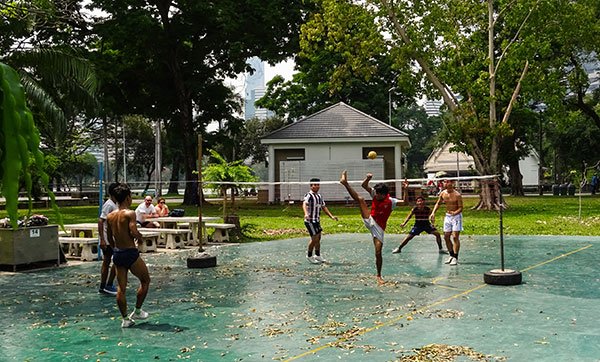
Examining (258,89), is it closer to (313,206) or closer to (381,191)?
(313,206)

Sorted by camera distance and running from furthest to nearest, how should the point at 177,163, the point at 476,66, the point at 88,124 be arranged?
the point at 177,163 < the point at 88,124 < the point at 476,66

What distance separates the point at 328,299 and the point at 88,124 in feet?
190

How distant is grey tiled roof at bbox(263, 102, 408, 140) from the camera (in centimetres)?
3956

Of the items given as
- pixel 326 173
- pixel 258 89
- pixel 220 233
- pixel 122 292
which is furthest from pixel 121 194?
pixel 258 89

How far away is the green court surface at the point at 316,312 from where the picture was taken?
7.01 metres

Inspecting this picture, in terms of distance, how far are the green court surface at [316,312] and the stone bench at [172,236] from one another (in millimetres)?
3171

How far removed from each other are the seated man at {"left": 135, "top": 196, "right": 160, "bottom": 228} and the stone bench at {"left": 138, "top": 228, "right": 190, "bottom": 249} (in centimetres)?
54

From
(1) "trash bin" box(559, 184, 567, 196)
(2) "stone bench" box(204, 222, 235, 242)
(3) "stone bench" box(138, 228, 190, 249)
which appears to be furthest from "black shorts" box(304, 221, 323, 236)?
(1) "trash bin" box(559, 184, 567, 196)

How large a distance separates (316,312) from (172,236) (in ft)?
34.3

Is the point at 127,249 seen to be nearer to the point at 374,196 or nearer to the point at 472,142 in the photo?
the point at 374,196

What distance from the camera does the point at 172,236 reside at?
61.4 feet

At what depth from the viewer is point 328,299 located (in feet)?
32.9

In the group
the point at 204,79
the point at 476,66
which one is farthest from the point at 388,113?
the point at 476,66

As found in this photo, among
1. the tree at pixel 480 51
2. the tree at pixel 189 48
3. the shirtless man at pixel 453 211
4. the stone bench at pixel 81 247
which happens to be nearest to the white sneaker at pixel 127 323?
the shirtless man at pixel 453 211
